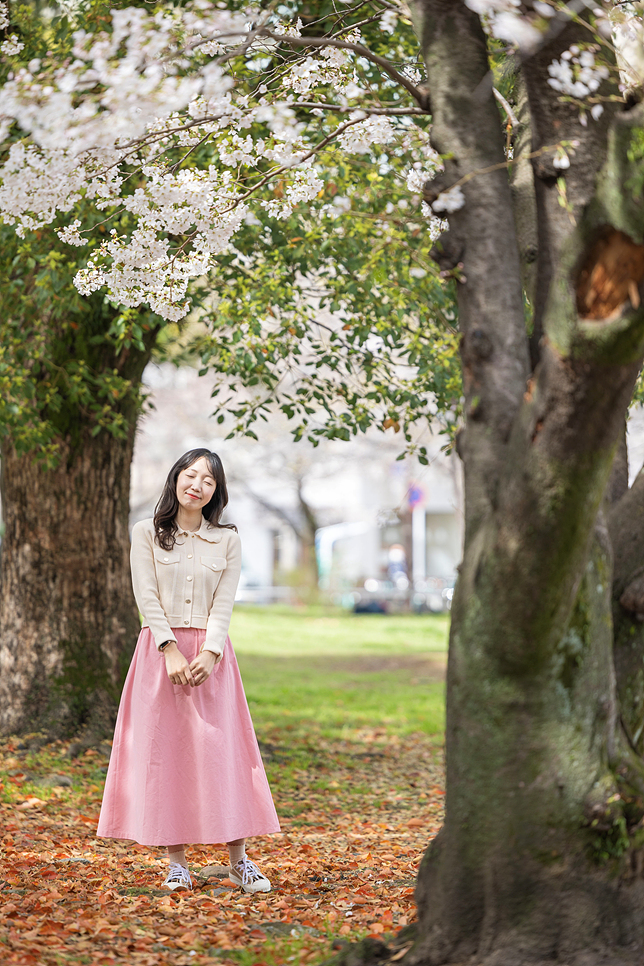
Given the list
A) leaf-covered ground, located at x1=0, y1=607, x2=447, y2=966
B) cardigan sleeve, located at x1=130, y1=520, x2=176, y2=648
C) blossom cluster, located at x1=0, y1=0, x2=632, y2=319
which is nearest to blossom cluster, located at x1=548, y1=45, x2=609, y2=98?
blossom cluster, located at x1=0, y1=0, x2=632, y2=319

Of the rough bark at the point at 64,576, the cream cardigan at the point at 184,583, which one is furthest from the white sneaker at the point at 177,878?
the rough bark at the point at 64,576

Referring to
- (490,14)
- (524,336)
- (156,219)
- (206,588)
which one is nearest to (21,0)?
(156,219)

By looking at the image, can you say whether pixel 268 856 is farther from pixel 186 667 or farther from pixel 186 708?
pixel 186 667

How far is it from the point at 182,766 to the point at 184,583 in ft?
2.58

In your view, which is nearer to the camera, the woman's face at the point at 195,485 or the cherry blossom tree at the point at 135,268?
the cherry blossom tree at the point at 135,268

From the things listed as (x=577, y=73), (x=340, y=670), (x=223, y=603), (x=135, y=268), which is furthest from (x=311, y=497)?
(x=577, y=73)

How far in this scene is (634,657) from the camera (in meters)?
3.28

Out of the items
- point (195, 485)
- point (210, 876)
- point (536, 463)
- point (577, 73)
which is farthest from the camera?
Answer: point (210, 876)

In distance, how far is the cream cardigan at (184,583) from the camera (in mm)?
4137

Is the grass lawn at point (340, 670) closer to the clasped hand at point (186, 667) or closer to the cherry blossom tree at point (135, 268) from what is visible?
the cherry blossom tree at point (135, 268)

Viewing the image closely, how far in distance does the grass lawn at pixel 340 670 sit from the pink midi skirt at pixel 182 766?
534 cm

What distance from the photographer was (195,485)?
4.27 m

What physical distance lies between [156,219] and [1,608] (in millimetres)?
4174

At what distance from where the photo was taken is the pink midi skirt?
4.11 metres
